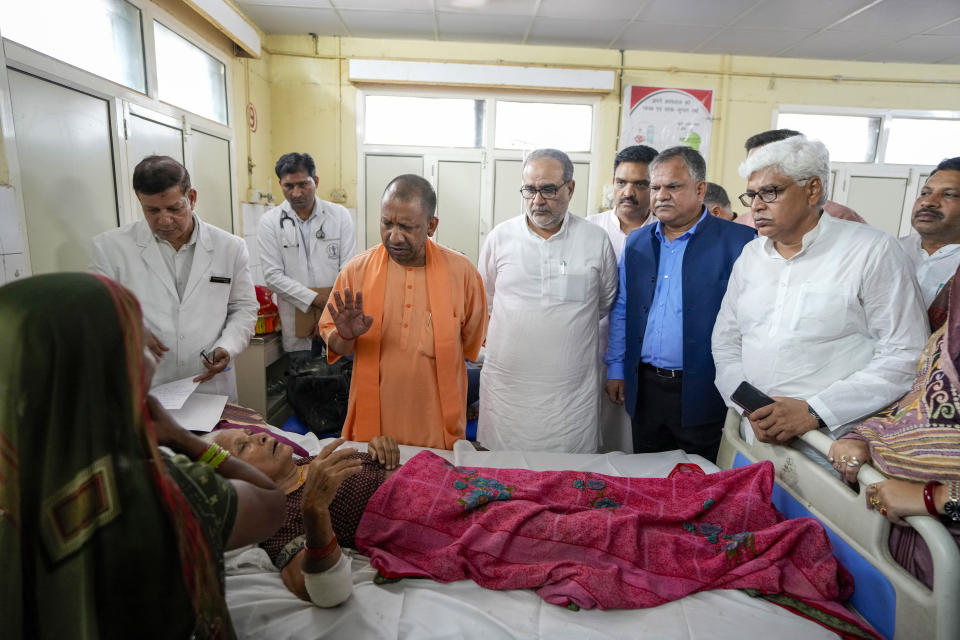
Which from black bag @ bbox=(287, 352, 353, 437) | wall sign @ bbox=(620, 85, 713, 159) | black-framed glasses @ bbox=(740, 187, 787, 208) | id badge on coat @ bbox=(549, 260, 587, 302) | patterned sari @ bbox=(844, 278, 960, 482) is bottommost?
black bag @ bbox=(287, 352, 353, 437)

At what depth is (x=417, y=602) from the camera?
152cm

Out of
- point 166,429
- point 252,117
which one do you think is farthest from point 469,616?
point 252,117

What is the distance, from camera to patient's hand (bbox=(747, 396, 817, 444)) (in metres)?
1.81

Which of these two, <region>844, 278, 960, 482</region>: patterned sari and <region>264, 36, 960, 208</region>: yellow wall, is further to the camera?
<region>264, 36, 960, 208</region>: yellow wall

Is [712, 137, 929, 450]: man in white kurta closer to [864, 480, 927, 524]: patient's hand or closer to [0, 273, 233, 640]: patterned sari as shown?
[864, 480, 927, 524]: patient's hand

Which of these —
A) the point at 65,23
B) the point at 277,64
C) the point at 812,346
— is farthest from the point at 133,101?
the point at 812,346

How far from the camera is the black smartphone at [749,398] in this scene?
1.93 metres

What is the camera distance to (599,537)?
5.44 ft

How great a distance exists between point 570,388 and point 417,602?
1424 mm

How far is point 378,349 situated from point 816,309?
1.70 m

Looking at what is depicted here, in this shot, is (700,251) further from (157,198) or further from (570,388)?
(157,198)

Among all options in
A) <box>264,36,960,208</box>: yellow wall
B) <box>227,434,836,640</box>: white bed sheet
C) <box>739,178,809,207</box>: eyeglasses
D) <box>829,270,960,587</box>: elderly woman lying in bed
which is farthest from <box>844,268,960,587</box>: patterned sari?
<box>264,36,960,208</box>: yellow wall

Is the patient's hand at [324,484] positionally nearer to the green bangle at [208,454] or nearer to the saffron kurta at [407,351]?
the green bangle at [208,454]

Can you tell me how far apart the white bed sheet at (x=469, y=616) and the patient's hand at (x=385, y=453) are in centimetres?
46
